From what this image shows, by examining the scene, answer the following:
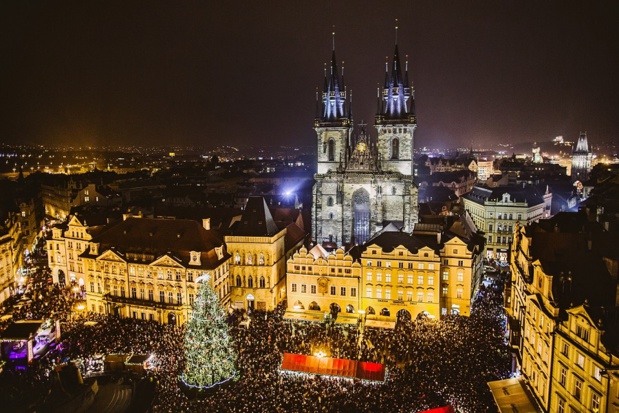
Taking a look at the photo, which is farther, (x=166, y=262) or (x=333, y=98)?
(x=333, y=98)

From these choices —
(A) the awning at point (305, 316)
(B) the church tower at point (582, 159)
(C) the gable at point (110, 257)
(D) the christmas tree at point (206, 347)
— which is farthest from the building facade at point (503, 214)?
(B) the church tower at point (582, 159)

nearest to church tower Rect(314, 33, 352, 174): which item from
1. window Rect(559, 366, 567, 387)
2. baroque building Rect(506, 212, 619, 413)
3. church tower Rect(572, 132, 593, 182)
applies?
baroque building Rect(506, 212, 619, 413)

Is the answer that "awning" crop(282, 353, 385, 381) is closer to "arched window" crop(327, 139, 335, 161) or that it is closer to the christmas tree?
the christmas tree

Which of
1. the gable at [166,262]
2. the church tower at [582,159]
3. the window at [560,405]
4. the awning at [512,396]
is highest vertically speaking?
the church tower at [582,159]

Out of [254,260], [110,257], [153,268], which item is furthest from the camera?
[254,260]

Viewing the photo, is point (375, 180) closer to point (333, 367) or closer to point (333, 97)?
point (333, 97)

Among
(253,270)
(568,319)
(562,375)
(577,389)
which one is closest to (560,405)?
(562,375)

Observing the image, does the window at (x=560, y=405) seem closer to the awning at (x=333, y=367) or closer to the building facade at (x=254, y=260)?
the awning at (x=333, y=367)
